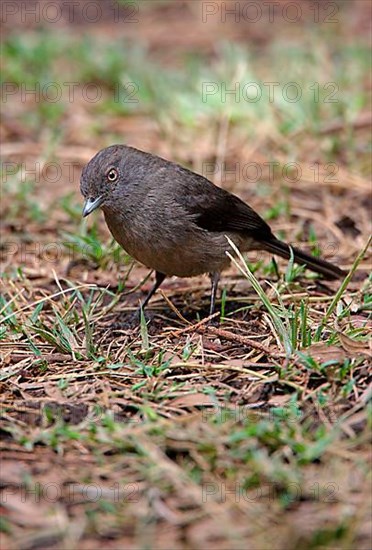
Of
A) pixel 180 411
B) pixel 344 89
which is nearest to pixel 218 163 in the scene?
pixel 344 89

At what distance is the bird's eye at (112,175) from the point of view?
6117 millimetres

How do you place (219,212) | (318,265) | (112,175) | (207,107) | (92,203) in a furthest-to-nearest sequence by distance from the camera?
(207,107), (318,265), (219,212), (112,175), (92,203)

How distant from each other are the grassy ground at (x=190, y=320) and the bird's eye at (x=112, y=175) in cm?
75

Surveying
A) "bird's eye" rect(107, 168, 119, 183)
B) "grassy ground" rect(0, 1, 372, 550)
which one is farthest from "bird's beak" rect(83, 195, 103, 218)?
"grassy ground" rect(0, 1, 372, 550)

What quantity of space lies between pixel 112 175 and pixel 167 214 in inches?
18.3

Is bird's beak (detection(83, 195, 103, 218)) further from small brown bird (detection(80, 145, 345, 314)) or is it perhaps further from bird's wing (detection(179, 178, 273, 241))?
bird's wing (detection(179, 178, 273, 241))

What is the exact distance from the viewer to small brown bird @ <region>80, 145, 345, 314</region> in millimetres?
6004

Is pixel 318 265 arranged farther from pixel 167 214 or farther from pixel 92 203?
pixel 92 203

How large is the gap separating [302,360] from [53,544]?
5.65 ft

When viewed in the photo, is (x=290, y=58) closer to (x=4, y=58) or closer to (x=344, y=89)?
(x=344, y=89)

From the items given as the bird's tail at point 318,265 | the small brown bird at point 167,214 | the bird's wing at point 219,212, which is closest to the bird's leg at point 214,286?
the small brown bird at point 167,214

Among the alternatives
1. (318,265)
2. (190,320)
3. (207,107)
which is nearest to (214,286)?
(190,320)

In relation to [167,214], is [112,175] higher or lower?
higher

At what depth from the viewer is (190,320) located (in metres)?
6.18
